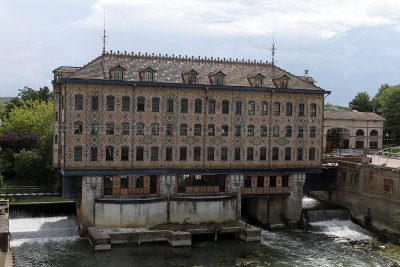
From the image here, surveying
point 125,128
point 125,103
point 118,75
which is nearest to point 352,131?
point 125,128

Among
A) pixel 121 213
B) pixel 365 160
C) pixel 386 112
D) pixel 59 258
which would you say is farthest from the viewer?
pixel 386 112

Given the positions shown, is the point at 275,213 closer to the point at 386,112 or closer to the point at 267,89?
the point at 267,89

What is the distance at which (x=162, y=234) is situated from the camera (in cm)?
4228

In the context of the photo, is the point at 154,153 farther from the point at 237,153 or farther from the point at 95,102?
the point at 237,153

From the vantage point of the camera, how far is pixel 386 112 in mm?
88250

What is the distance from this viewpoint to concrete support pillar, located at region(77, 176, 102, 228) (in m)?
43.2

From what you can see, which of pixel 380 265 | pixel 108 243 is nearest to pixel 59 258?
pixel 108 243

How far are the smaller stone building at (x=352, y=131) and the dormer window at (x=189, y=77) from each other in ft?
111

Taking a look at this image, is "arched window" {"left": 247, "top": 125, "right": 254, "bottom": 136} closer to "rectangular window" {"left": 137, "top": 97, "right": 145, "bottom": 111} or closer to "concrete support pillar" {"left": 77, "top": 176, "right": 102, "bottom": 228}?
"rectangular window" {"left": 137, "top": 97, "right": 145, "bottom": 111}

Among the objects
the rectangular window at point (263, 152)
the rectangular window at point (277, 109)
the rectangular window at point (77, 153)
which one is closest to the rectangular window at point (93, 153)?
the rectangular window at point (77, 153)

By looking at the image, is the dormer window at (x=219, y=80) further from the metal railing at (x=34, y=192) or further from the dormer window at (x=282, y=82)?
the metal railing at (x=34, y=192)

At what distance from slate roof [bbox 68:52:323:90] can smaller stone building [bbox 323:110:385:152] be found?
25075mm

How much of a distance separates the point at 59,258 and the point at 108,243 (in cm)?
422

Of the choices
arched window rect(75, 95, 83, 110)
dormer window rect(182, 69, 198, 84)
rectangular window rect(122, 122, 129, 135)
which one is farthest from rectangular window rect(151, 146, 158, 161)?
arched window rect(75, 95, 83, 110)
